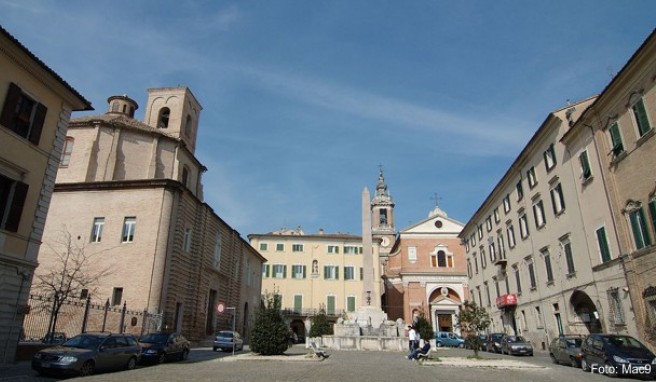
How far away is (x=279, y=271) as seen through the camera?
5359cm

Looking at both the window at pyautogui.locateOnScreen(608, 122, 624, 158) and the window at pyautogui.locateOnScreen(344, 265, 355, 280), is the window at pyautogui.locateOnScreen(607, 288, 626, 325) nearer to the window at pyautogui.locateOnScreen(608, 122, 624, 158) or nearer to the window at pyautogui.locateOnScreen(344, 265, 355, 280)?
the window at pyautogui.locateOnScreen(608, 122, 624, 158)

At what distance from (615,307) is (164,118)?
1375 inches

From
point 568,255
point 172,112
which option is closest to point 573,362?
point 568,255

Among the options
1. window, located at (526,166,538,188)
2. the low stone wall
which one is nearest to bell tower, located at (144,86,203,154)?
the low stone wall

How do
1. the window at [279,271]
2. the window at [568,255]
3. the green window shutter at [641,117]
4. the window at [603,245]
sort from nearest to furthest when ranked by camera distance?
the green window shutter at [641,117], the window at [603,245], the window at [568,255], the window at [279,271]

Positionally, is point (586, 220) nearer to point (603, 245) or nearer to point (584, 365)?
point (603, 245)

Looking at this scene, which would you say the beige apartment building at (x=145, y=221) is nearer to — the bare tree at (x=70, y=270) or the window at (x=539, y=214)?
the bare tree at (x=70, y=270)

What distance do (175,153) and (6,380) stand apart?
81.3 ft

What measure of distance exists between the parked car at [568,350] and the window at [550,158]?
421 inches

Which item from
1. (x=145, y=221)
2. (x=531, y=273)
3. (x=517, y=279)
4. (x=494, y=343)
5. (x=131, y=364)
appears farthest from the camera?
(x=517, y=279)

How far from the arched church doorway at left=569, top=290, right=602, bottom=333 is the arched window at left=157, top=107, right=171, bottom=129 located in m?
32.8

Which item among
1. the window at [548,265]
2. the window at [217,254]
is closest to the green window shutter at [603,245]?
the window at [548,265]

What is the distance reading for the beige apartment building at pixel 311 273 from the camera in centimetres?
→ 5206

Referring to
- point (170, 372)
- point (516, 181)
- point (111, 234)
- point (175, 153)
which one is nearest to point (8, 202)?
point (170, 372)
